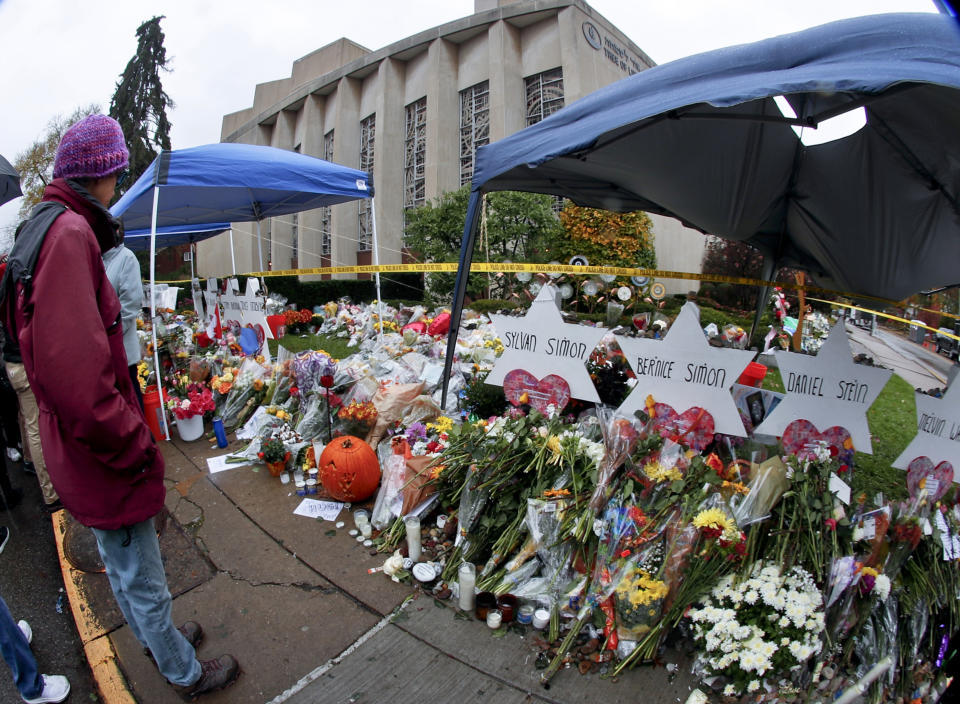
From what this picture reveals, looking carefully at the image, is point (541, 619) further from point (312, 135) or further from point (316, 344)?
point (312, 135)

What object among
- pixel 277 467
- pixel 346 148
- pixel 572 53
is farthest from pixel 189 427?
pixel 346 148

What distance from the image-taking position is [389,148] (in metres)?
20.4

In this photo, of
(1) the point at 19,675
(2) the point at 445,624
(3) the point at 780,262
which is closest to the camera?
(1) the point at 19,675

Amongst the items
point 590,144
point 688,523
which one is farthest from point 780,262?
point 688,523

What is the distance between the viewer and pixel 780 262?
19.6 feet

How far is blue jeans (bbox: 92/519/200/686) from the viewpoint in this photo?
1.67 m

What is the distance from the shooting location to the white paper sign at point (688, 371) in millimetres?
2742

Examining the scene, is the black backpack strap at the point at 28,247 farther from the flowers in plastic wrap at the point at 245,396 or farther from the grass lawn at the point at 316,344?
the grass lawn at the point at 316,344

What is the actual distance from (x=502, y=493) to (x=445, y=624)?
2.36 feet

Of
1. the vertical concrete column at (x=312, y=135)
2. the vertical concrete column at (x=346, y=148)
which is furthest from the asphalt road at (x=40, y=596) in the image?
the vertical concrete column at (x=312, y=135)

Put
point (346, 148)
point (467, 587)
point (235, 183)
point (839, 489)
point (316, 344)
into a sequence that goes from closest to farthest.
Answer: point (839, 489) < point (467, 587) < point (235, 183) < point (316, 344) < point (346, 148)

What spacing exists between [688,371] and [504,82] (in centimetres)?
1661

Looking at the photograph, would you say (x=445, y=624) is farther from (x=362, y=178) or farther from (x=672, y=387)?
(x=362, y=178)

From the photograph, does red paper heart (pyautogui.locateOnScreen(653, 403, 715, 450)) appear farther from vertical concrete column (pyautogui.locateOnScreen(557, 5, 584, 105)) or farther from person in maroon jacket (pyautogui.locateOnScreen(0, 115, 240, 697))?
vertical concrete column (pyautogui.locateOnScreen(557, 5, 584, 105))
